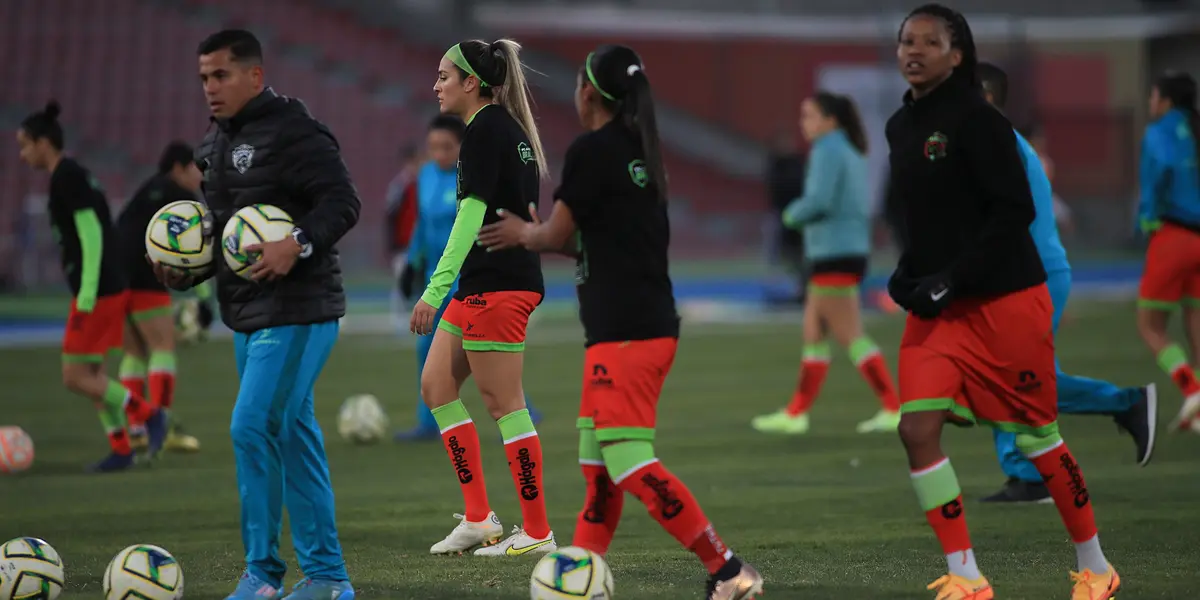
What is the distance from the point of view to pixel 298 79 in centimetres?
3897

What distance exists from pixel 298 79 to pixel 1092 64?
994 inches

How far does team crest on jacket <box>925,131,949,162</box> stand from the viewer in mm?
6348

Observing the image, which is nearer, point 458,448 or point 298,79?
point 458,448

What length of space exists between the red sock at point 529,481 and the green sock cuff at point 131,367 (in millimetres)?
5719

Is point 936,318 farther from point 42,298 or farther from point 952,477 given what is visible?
point 42,298

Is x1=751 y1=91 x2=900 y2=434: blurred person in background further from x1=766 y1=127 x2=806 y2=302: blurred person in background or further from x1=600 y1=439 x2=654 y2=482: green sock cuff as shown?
x1=766 y1=127 x2=806 y2=302: blurred person in background

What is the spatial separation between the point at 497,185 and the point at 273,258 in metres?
1.55

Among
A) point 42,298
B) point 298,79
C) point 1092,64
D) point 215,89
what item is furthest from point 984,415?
point 1092,64

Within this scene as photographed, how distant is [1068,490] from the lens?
650cm

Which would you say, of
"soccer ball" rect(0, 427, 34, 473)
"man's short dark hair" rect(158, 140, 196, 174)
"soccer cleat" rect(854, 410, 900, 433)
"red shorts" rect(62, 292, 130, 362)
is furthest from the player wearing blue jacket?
"soccer ball" rect(0, 427, 34, 473)

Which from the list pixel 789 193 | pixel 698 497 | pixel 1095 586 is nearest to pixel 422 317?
pixel 1095 586

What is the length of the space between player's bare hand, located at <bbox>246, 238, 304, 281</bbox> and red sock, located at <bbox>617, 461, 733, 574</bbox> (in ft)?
5.36

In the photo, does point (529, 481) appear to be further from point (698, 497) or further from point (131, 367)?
point (131, 367)

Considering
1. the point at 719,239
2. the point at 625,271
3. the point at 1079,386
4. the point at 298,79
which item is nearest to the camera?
the point at 625,271
